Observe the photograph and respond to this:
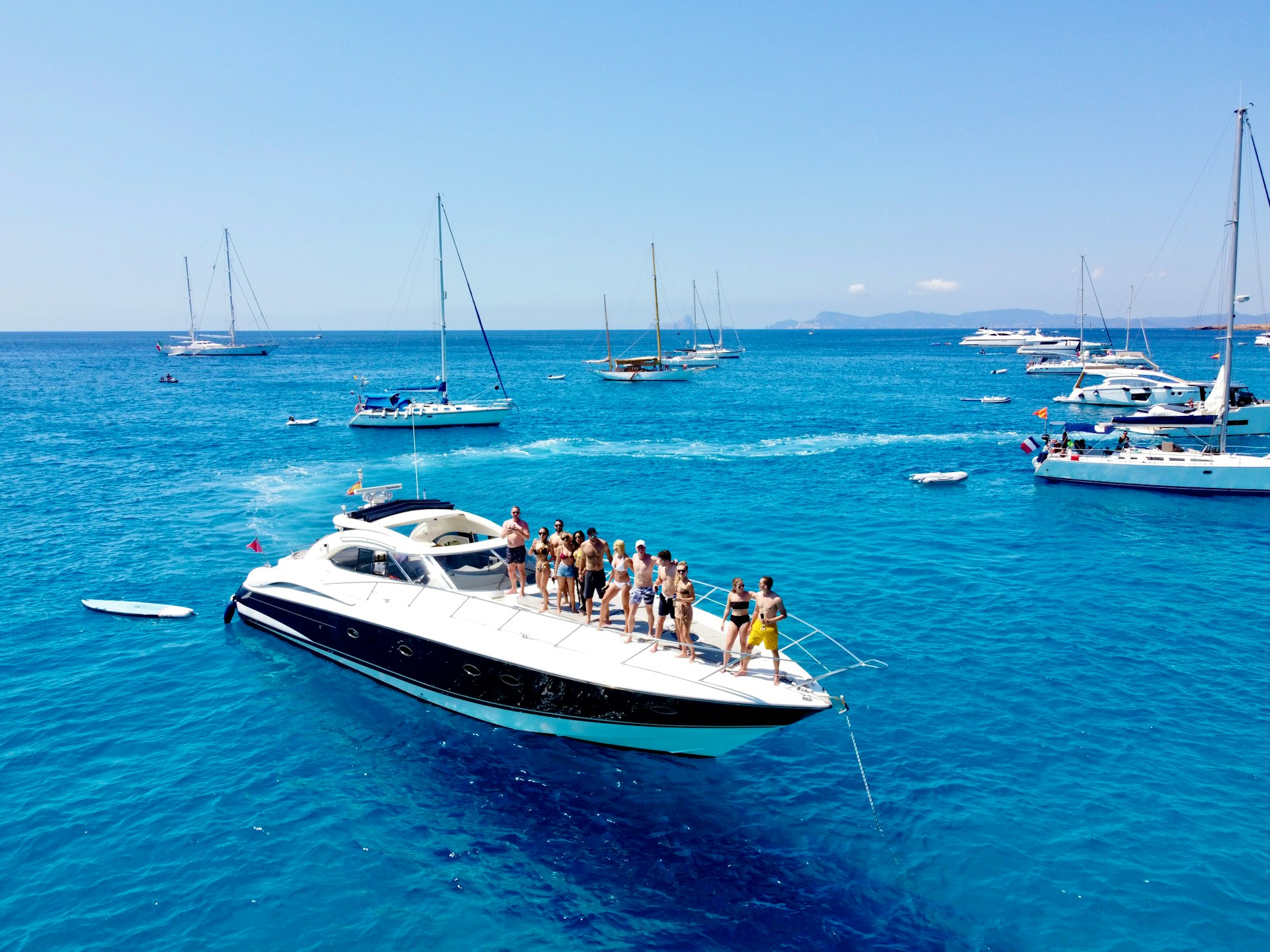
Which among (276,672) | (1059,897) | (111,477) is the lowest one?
(1059,897)

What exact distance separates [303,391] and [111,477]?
191 ft

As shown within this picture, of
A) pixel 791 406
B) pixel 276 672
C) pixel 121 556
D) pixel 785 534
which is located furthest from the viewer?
pixel 791 406

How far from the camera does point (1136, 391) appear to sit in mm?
72250

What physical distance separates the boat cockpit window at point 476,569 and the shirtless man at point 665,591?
4.76 metres

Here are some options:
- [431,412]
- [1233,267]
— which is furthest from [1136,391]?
[431,412]

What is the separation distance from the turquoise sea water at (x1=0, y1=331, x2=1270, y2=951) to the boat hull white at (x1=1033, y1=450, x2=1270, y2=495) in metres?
4.87

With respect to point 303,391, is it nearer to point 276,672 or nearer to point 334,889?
point 276,672

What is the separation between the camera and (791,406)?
7988cm

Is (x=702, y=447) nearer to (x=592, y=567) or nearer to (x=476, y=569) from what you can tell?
(x=476, y=569)

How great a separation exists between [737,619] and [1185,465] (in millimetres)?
36281

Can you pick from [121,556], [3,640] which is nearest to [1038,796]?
[3,640]

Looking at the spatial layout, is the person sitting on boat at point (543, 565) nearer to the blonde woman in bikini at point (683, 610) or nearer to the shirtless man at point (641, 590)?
the shirtless man at point (641, 590)

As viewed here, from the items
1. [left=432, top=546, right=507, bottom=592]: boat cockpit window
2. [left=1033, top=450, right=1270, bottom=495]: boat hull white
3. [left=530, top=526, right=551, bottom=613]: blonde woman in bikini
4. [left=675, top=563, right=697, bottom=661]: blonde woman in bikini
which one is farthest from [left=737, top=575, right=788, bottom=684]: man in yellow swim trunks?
[left=1033, top=450, right=1270, bottom=495]: boat hull white

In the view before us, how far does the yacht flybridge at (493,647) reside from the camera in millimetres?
14781
